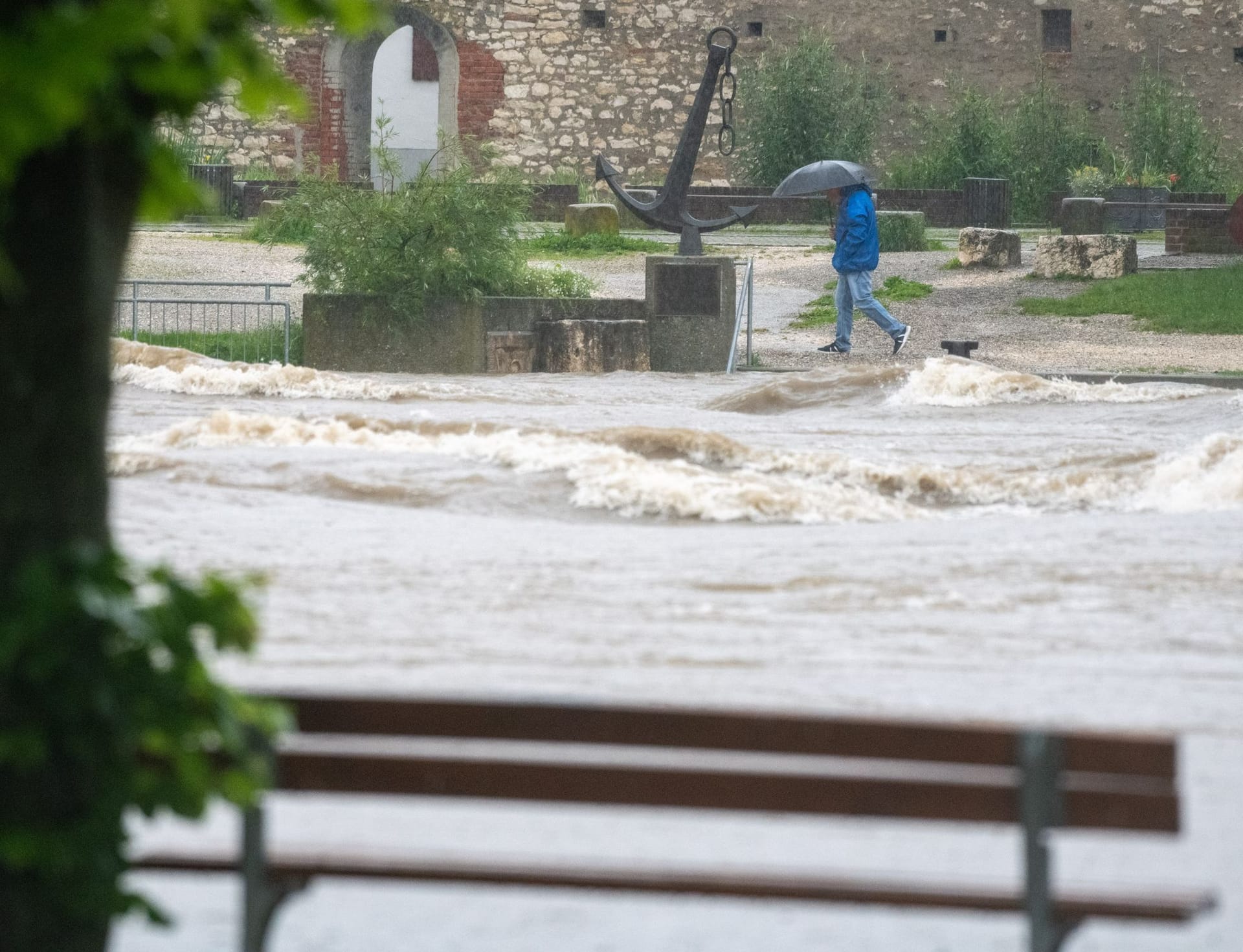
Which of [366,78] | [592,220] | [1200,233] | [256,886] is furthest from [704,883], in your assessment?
[366,78]

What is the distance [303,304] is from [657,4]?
1664cm

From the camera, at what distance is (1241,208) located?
20.0 meters

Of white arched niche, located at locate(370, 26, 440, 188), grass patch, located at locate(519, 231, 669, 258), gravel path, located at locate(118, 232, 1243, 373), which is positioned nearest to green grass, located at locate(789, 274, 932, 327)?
gravel path, located at locate(118, 232, 1243, 373)

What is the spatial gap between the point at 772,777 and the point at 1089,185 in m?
22.6

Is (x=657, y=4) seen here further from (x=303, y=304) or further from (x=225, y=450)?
(x=225, y=450)

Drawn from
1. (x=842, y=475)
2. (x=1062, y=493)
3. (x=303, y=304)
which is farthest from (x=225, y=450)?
(x=303, y=304)

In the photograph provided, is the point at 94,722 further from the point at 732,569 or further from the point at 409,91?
the point at 409,91

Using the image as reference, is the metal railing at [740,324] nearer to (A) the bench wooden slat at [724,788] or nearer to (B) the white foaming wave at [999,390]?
(B) the white foaming wave at [999,390]

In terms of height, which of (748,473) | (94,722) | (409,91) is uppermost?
(409,91)

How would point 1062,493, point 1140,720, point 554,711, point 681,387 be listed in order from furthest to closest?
1. point 681,387
2. point 1062,493
3. point 1140,720
4. point 554,711

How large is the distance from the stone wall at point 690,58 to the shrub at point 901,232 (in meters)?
7.98

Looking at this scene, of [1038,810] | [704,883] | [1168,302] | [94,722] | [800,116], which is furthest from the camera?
[800,116]

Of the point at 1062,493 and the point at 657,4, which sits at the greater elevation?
the point at 657,4

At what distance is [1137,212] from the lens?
23.4 m
